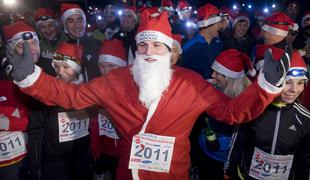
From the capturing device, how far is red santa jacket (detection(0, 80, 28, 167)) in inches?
160

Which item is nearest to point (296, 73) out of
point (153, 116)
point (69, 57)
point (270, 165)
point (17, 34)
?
point (270, 165)

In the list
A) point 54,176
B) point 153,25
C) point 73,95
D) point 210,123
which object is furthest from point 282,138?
point 54,176

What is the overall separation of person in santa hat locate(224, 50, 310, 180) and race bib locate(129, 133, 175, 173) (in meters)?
1.03

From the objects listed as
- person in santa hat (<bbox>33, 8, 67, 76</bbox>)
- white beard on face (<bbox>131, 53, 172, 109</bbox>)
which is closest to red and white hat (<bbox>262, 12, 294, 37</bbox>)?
white beard on face (<bbox>131, 53, 172, 109</bbox>)

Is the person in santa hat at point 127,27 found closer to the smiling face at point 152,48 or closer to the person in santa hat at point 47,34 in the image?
the person in santa hat at point 47,34

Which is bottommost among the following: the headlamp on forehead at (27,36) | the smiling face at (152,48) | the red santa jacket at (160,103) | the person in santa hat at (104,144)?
the person in santa hat at (104,144)

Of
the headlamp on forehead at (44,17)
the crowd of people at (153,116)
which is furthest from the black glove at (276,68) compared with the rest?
the headlamp on forehead at (44,17)

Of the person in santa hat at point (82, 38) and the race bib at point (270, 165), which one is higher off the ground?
the person in santa hat at point (82, 38)

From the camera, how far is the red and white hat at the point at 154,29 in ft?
11.6

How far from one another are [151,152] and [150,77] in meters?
0.78

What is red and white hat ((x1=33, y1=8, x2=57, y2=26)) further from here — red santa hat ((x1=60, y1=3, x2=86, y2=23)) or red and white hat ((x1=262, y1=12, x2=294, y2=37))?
red and white hat ((x1=262, y1=12, x2=294, y2=37))

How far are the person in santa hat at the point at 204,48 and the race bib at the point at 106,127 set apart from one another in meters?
2.13

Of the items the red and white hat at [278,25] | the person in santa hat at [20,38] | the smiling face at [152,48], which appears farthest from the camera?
the red and white hat at [278,25]

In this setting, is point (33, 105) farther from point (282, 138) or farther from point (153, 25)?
point (282, 138)
